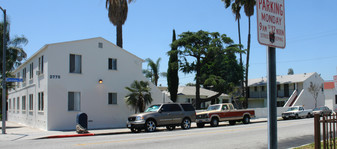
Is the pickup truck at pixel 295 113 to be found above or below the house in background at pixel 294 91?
below

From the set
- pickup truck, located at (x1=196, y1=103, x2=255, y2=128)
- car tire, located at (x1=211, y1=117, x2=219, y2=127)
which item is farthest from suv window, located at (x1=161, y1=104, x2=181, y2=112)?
car tire, located at (x1=211, y1=117, x2=219, y2=127)

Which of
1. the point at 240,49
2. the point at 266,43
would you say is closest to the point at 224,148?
the point at 266,43

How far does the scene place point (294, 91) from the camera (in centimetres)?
4912

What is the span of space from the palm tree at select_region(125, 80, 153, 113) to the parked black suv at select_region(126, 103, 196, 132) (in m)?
2.68

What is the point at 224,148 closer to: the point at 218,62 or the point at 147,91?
the point at 147,91

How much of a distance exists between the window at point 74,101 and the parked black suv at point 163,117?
4.53m

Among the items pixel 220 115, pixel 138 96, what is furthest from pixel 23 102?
pixel 220 115

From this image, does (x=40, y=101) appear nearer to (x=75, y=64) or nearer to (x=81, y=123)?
(x=75, y=64)

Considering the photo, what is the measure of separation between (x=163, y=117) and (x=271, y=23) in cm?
1818

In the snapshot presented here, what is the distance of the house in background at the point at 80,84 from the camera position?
74.4 feet

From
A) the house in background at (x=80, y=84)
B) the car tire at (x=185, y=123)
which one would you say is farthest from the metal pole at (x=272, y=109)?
the house in background at (x=80, y=84)

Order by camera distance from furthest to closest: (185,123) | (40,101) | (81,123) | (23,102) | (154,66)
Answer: (154,66) → (23,102) → (40,101) → (185,123) → (81,123)

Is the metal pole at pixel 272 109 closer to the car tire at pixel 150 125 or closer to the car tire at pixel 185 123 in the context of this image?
the car tire at pixel 150 125

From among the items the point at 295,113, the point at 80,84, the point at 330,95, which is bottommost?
the point at 295,113
